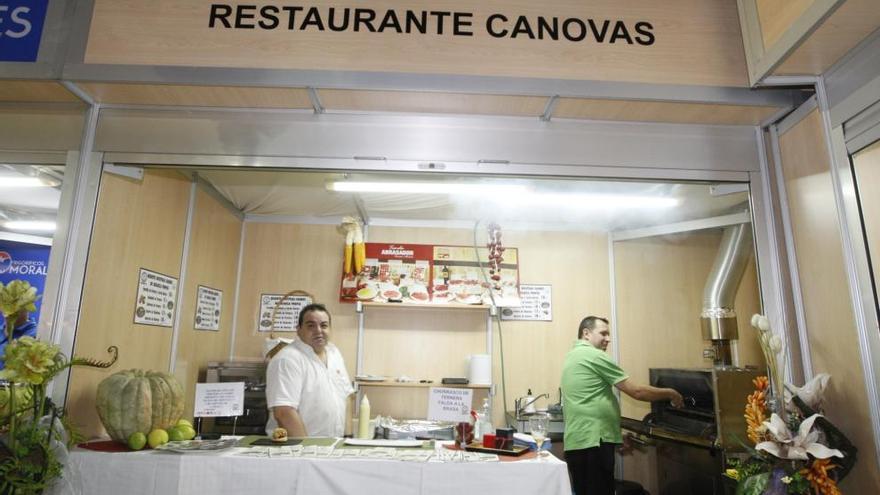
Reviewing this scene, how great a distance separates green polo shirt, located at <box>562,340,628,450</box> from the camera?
336 centimetres

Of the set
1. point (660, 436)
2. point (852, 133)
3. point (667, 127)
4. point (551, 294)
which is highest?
point (667, 127)

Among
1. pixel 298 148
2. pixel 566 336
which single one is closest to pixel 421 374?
pixel 566 336

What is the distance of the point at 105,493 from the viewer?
71.9 inches

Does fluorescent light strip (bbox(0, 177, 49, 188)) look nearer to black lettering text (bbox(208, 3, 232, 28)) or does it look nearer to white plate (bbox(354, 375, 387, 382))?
black lettering text (bbox(208, 3, 232, 28))

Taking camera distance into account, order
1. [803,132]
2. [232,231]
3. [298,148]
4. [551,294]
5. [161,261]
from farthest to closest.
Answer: [551,294], [232,231], [161,261], [298,148], [803,132]

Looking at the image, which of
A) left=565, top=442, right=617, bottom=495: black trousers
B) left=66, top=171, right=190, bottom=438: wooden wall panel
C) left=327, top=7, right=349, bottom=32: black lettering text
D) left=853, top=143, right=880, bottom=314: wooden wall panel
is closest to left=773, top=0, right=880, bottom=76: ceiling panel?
left=853, top=143, right=880, bottom=314: wooden wall panel

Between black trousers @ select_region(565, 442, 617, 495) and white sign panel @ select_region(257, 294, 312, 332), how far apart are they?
2486 millimetres

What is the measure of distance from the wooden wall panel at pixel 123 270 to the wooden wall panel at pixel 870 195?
302cm

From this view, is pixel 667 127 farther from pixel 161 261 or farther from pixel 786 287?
pixel 161 261

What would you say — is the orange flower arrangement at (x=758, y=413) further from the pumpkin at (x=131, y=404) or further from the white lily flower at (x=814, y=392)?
the pumpkin at (x=131, y=404)

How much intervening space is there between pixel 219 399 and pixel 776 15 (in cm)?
270

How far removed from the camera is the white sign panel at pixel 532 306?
439 centimetres

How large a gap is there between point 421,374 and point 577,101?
284 cm

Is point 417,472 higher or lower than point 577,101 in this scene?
lower
